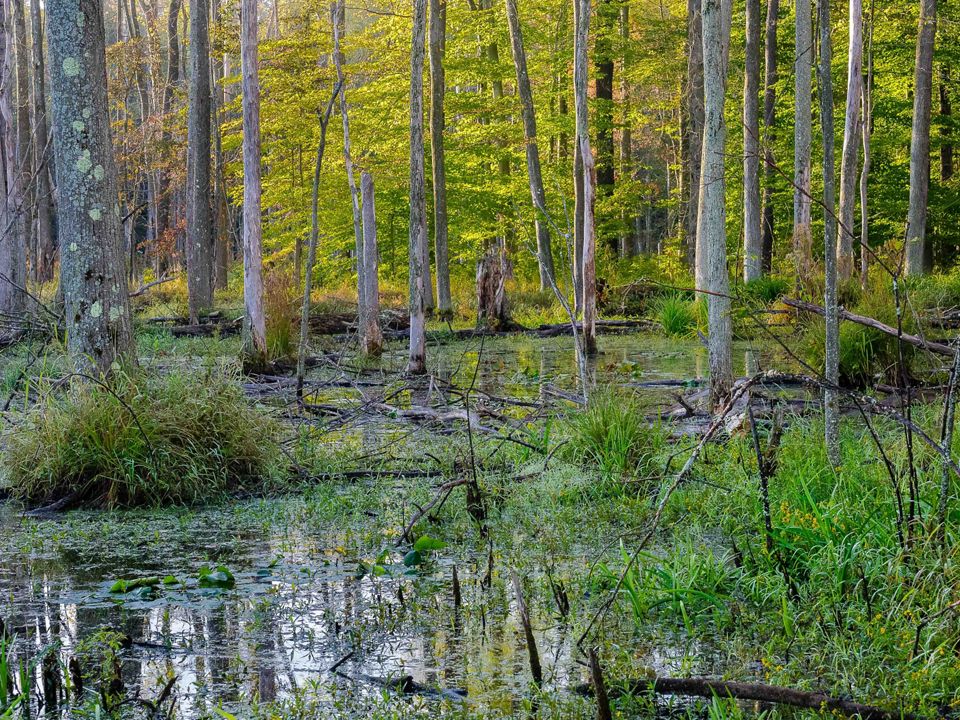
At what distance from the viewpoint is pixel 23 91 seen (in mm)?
29141

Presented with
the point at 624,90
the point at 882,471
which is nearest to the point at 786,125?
the point at 624,90

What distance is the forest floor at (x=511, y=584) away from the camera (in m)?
3.45

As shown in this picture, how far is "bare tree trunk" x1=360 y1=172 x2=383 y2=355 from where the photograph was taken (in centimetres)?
1331

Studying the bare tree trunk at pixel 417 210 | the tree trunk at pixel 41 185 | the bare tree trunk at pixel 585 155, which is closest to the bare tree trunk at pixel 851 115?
the bare tree trunk at pixel 585 155

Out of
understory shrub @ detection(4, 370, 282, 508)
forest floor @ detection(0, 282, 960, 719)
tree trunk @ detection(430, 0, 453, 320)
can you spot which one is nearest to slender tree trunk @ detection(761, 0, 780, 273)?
tree trunk @ detection(430, 0, 453, 320)

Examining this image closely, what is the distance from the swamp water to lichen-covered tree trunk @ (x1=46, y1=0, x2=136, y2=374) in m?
1.44

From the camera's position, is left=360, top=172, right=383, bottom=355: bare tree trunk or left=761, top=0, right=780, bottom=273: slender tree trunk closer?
left=360, top=172, right=383, bottom=355: bare tree trunk

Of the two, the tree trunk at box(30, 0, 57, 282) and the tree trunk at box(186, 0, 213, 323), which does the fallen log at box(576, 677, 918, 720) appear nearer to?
the tree trunk at box(30, 0, 57, 282)

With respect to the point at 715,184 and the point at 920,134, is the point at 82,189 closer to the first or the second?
the point at 715,184

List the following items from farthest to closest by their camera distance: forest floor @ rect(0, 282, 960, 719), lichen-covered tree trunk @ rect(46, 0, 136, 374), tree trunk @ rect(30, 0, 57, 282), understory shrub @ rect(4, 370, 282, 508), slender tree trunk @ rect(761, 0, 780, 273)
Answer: slender tree trunk @ rect(761, 0, 780, 273)
tree trunk @ rect(30, 0, 57, 282)
lichen-covered tree trunk @ rect(46, 0, 136, 374)
understory shrub @ rect(4, 370, 282, 508)
forest floor @ rect(0, 282, 960, 719)

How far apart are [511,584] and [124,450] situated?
3.00 m

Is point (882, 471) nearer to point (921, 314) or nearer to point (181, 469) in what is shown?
point (181, 469)

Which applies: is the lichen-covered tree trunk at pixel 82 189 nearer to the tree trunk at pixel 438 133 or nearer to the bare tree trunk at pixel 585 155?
the bare tree trunk at pixel 585 155

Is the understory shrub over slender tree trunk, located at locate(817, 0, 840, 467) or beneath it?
beneath
